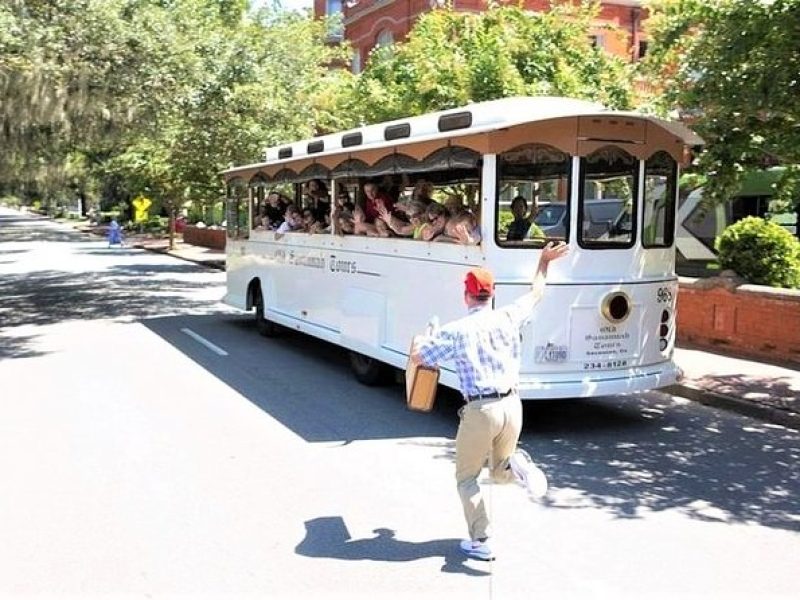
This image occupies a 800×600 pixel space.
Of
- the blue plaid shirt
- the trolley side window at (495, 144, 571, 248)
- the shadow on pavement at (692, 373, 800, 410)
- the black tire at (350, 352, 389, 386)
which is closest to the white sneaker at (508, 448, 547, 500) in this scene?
the blue plaid shirt

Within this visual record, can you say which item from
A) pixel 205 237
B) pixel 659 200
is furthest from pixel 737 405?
pixel 205 237

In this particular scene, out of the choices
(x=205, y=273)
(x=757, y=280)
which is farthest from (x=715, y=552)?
(x=205, y=273)

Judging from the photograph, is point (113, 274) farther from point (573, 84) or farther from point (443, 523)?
point (443, 523)

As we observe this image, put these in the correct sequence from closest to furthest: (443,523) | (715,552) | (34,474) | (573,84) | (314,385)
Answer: (715,552), (443,523), (34,474), (314,385), (573,84)

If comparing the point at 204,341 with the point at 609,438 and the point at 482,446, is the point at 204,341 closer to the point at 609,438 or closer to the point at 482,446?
the point at 609,438

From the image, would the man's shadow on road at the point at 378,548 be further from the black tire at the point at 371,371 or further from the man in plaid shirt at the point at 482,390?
the black tire at the point at 371,371

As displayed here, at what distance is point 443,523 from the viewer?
5.54 metres

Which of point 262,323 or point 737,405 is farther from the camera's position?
point 262,323

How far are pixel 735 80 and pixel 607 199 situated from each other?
1.56 m

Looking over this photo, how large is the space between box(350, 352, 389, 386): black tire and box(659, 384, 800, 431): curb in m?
3.17

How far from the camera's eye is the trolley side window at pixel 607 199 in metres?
7.95

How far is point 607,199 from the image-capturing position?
831 cm

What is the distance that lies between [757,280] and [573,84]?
4723 mm

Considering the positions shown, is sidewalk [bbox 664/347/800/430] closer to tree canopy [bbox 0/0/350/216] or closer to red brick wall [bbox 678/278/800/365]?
red brick wall [bbox 678/278/800/365]
